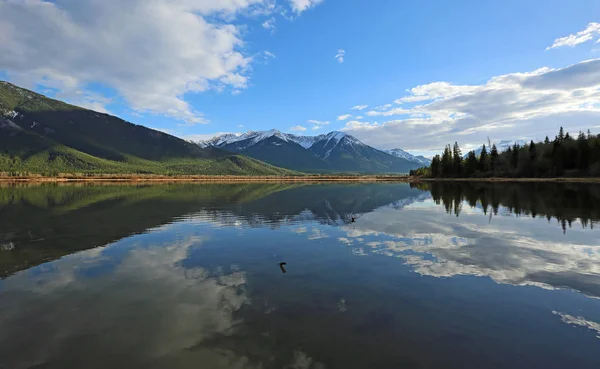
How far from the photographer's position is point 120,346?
35.9 ft

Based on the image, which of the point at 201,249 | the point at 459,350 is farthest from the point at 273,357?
the point at 201,249

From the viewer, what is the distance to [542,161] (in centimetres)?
14712

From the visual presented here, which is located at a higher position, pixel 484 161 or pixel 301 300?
pixel 484 161

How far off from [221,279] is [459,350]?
40.0 ft

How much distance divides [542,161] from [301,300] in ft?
575

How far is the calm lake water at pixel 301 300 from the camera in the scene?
407 inches

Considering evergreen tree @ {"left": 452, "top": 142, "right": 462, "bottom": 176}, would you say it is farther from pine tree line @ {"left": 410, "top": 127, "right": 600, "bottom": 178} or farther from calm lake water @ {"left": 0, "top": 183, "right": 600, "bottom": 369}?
calm lake water @ {"left": 0, "top": 183, "right": 600, "bottom": 369}

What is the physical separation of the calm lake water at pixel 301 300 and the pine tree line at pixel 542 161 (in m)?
138

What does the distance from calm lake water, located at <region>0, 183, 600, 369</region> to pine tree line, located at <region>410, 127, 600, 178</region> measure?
451ft

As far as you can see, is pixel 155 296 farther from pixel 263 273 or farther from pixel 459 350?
pixel 459 350

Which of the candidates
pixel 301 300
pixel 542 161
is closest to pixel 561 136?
pixel 542 161

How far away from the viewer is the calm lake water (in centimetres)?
1034

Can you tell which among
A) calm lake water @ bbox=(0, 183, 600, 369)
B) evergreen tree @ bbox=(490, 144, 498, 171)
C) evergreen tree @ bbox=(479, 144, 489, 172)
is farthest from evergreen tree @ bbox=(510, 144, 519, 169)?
calm lake water @ bbox=(0, 183, 600, 369)

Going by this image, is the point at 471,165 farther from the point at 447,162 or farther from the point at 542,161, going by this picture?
the point at 542,161
